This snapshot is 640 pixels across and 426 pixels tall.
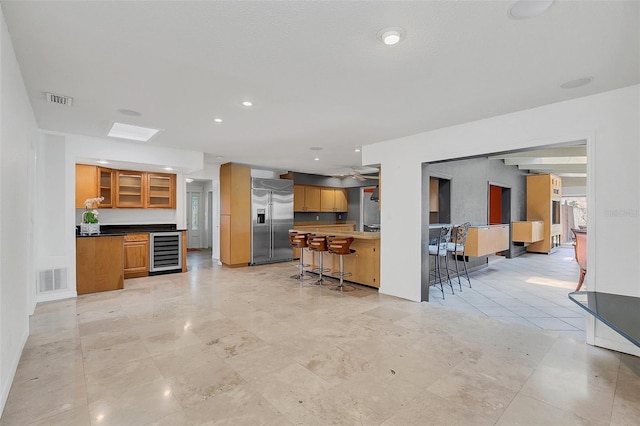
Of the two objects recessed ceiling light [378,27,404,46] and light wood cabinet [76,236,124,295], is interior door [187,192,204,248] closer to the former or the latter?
light wood cabinet [76,236,124,295]

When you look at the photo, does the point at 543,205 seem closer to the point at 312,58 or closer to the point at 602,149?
the point at 602,149

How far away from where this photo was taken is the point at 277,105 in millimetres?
3367

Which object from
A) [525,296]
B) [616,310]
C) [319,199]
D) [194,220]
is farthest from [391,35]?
[194,220]

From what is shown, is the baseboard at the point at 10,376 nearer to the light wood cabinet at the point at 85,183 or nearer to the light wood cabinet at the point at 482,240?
the light wood cabinet at the point at 85,183

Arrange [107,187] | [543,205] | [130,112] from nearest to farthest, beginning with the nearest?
1. [130,112]
2. [107,187]
3. [543,205]

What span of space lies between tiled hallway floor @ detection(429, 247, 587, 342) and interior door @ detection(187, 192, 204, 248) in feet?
26.8

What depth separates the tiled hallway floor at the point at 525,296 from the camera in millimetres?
3742

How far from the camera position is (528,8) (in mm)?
1757

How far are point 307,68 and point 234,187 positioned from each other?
502 centimetres

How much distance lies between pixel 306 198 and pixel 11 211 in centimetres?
704

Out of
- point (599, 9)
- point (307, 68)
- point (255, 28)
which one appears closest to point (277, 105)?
point (307, 68)

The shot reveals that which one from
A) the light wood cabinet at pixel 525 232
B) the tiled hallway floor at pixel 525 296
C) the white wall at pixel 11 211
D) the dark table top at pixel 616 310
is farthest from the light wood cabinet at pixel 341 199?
the white wall at pixel 11 211

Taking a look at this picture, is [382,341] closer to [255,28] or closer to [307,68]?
[307,68]

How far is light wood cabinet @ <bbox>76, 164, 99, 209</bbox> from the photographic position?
5.46 meters
